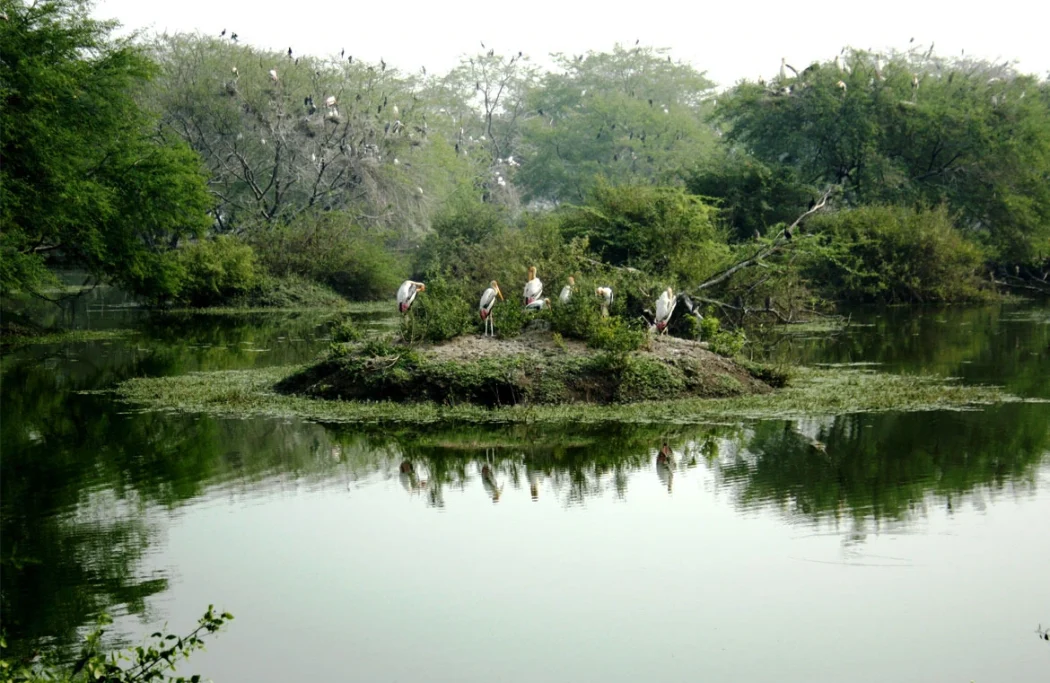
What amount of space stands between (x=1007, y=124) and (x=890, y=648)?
3638 centimetres

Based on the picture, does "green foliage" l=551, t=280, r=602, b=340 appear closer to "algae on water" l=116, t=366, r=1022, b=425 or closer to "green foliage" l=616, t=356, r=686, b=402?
"green foliage" l=616, t=356, r=686, b=402

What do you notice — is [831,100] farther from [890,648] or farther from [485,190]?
[890,648]

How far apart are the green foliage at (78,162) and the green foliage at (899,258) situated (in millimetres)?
16242

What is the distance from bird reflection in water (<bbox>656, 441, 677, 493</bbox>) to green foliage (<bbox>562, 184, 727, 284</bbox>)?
9.66 meters

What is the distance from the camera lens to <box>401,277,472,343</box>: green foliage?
14.8 metres

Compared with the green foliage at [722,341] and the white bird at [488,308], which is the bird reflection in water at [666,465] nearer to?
the green foliage at [722,341]

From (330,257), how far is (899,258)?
1539cm

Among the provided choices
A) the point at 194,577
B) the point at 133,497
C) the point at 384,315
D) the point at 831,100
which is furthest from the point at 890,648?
the point at 831,100

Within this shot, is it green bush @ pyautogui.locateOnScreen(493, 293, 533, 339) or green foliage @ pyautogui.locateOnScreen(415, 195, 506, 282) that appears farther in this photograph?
green foliage @ pyautogui.locateOnScreen(415, 195, 506, 282)

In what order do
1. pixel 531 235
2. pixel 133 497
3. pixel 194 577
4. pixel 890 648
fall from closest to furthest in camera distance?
pixel 890 648 → pixel 194 577 → pixel 133 497 → pixel 531 235

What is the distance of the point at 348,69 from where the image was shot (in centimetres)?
4591

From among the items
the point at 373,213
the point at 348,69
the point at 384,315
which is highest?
the point at 348,69

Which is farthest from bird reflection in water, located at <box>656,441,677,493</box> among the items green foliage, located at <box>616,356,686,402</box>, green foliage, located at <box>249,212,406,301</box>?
green foliage, located at <box>249,212,406,301</box>

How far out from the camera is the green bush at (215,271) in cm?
3422
